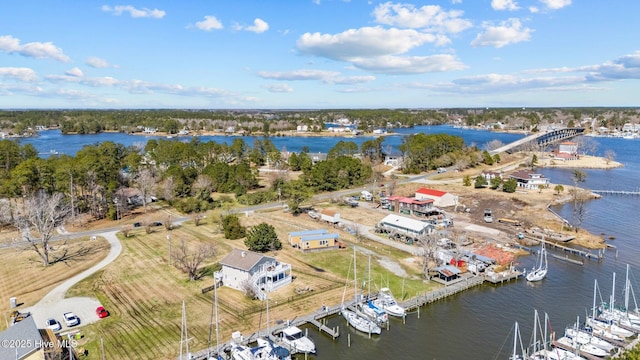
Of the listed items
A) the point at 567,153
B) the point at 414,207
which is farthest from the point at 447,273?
the point at 567,153

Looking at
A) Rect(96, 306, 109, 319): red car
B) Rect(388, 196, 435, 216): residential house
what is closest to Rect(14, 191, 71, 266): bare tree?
Rect(96, 306, 109, 319): red car

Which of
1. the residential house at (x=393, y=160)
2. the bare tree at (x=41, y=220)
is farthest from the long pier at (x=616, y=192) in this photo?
the bare tree at (x=41, y=220)

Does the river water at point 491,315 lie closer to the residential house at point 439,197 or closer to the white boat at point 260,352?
the white boat at point 260,352

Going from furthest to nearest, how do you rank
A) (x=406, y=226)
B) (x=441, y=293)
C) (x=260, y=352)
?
1. (x=406, y=226)
2. (x=441, y=293)
3. (x=260, y=352)

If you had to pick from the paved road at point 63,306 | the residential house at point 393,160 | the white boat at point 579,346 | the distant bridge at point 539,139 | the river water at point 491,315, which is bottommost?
the river water at point 491,315

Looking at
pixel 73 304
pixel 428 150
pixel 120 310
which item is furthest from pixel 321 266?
pixel 428 150

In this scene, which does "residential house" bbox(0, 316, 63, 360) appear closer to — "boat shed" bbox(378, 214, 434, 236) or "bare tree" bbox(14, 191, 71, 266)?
"bare tree" bbox(14, 191, 71, 266)

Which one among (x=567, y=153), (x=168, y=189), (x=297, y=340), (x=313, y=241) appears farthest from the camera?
(x=567, y=153)

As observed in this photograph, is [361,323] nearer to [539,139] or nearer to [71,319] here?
[71,319]
